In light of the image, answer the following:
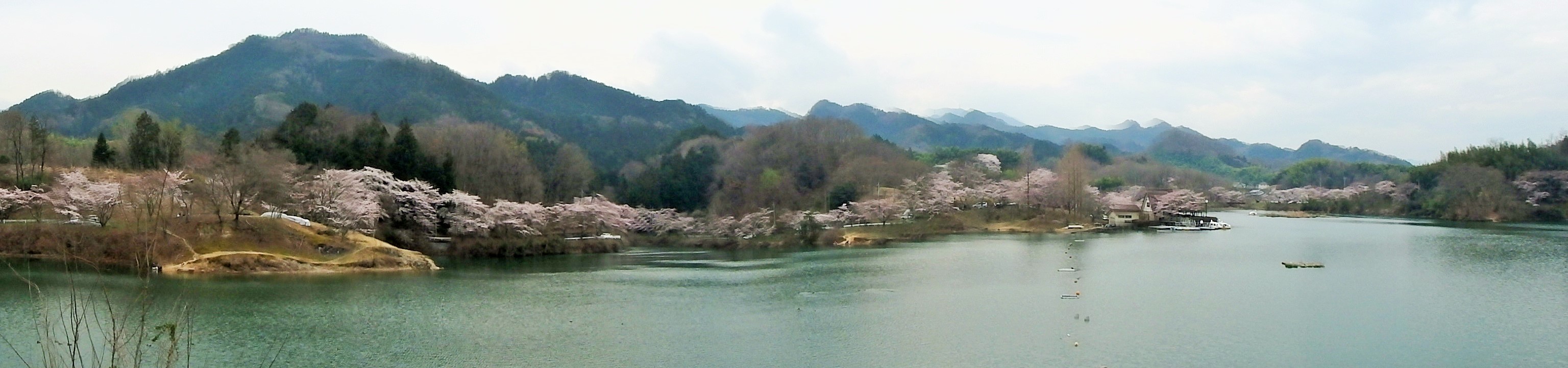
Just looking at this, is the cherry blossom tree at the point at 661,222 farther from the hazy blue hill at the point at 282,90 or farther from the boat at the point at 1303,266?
the hazy blue hill at the point at 282,90

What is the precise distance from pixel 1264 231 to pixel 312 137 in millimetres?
43118

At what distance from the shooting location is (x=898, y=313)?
18062mm

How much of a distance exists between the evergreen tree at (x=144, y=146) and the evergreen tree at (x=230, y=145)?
1.01 meters

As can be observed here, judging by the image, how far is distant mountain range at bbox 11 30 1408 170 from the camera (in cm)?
7575

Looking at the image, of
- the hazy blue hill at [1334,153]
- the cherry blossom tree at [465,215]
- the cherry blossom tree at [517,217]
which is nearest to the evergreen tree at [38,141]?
the cherry blossom tree at [465,215]

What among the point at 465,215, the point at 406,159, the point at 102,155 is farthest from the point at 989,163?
the point at 102,155

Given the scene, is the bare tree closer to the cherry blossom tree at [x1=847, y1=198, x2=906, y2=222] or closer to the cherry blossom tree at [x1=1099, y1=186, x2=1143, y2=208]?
the cherry blossom tree at [x1=847, y1=198, x2=906, y2=222]

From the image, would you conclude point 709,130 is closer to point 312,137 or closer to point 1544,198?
point 312,137

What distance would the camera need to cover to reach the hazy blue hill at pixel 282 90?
7475cm

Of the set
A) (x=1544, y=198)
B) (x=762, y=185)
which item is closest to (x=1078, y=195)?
(x=762, y=185)

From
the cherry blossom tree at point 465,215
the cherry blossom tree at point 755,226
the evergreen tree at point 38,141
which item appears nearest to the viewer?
the evergreen tree at point 38,141

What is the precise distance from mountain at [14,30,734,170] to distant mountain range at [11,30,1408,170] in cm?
15

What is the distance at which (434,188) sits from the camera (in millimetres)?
35344

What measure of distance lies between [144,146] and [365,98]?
168ft
